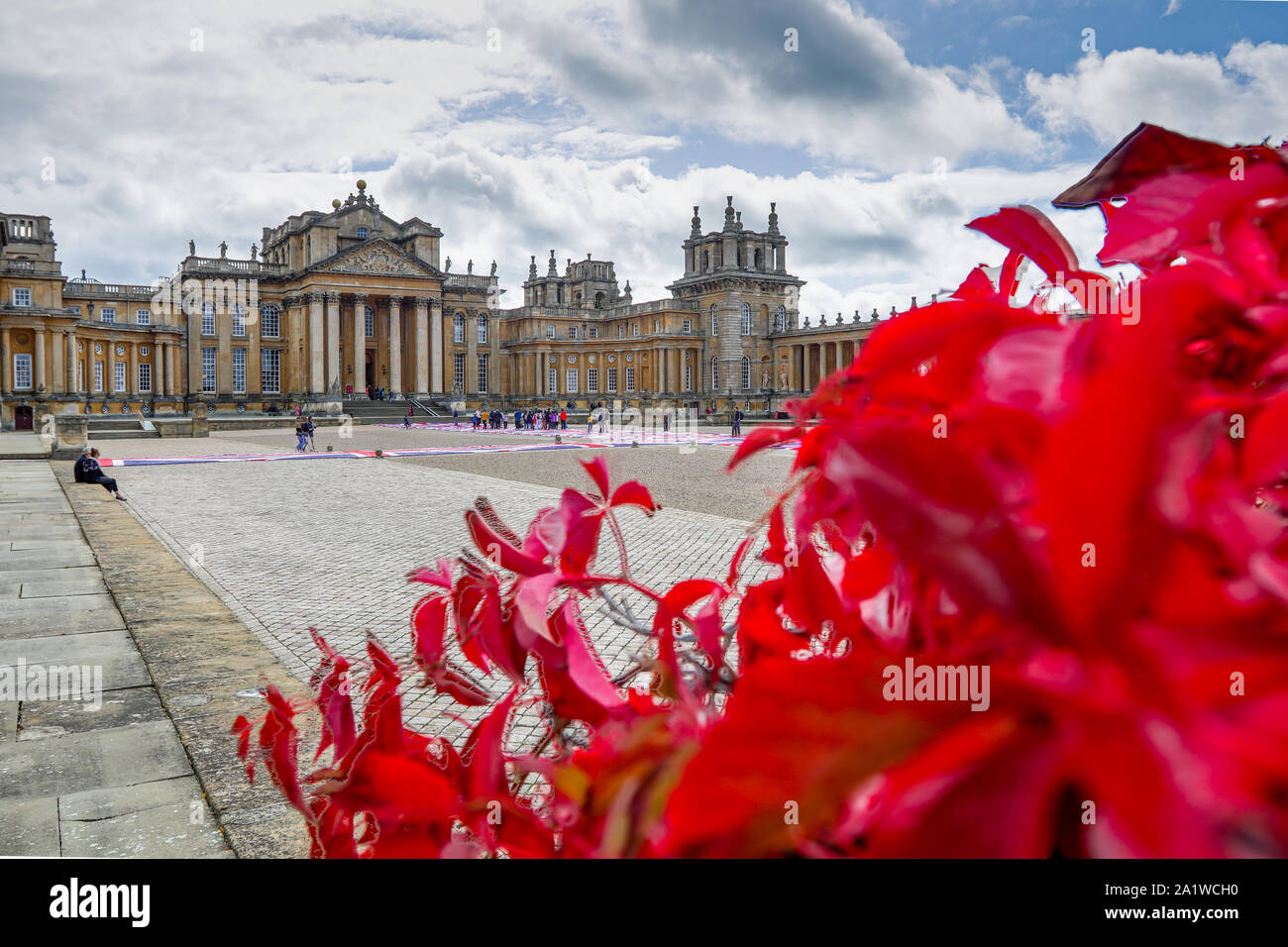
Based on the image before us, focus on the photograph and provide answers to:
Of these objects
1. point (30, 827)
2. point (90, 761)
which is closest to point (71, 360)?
point (90, 761)

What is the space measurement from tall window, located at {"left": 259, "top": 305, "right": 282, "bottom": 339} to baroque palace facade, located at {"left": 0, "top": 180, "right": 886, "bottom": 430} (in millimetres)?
163

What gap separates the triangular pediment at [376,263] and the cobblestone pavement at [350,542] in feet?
173

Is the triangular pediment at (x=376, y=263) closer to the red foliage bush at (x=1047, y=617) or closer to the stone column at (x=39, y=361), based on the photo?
the stone column at (x=39, y=361)

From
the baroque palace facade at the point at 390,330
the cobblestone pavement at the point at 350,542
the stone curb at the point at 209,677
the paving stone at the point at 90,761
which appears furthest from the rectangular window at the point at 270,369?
the paving stone at the point at 90,761

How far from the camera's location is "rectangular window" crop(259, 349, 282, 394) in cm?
7469

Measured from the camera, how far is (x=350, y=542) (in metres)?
11.6

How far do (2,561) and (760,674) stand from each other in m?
9.52

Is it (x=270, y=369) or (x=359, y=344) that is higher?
(x=359, y=344)

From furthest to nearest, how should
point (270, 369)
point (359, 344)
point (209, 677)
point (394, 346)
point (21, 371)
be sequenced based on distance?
point (270, 369), point (394, 346), point (359, 344), point (21, 371), point (209, 677)

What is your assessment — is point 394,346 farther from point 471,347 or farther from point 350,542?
point 350,542

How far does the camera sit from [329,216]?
2918 inches

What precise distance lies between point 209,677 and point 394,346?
69.8m

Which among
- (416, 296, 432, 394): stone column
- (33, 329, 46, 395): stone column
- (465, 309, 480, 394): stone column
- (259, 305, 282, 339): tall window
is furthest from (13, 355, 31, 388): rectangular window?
(465, 309, 480, 394): stone column

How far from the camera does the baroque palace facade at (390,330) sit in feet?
224
